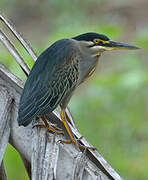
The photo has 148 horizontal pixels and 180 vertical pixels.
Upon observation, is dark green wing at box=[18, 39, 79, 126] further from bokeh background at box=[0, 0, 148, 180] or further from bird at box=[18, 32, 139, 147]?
bokeh background at box=[0, 0, 148, 180]

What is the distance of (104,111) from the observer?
17.3 ft

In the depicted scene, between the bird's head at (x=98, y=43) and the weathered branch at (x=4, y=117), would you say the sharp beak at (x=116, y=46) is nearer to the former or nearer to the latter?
the bird's head at (x=98, y=43)

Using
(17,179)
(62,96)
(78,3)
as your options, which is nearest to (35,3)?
(78,3)

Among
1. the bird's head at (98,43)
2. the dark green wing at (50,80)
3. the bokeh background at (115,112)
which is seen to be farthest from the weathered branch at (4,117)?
the bokeh background at (115,112)

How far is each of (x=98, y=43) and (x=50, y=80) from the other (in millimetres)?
353

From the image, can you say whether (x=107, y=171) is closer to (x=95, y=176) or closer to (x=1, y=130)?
(x=95, y=176)

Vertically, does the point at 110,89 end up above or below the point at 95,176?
below

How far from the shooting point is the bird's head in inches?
116

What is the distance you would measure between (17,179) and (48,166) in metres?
2.07

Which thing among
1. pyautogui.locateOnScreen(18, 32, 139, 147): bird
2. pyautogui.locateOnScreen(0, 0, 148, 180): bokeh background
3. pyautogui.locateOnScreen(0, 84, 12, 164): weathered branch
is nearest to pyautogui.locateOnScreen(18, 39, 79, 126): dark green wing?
pyautogui.locateOnScreen(18, 32, 139, 147): bird

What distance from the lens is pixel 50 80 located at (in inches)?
114

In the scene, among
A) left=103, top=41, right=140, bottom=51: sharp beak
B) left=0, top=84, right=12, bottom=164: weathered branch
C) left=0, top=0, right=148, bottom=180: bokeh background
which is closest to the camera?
left=0, top=84, right=12, bottom=164: weathered branch

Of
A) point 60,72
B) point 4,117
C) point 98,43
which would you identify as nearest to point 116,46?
point 98,43

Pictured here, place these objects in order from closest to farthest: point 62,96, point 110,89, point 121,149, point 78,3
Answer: point 62,96 < point 110,89 < point 121,149 < point 78,3
